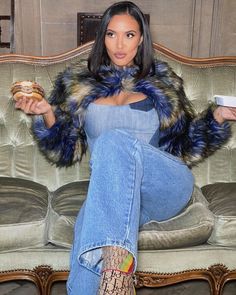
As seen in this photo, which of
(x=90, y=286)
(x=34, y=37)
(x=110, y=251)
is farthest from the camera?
(x=34, y=37)

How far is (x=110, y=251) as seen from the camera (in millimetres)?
1104

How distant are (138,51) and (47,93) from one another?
445 mm

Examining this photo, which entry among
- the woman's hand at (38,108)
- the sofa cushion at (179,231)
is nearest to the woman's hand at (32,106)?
the woman's hand at (38,108)

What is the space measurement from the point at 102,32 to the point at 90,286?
93cm

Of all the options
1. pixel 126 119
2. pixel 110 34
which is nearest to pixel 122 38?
pixel 110 34

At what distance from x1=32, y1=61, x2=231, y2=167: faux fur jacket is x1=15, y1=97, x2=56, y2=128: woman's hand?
0.08ft

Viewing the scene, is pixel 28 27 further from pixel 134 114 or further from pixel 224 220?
pixel 224 220

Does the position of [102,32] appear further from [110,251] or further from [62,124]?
[110,251]

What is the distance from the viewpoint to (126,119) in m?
1.63

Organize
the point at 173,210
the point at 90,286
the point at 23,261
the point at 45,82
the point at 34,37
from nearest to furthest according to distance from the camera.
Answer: the point at 90,286
the point at 173,210
the point at 23,261
the point at 45,82
the point at 34,37

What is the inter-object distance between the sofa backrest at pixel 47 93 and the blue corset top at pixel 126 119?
32 centimetres

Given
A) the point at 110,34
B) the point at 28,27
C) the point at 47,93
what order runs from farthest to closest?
the point at 28,27 < the point at 47,93 < the point at 110,34

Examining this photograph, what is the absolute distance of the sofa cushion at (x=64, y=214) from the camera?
1524 mm

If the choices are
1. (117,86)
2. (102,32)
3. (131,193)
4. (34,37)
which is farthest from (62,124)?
(34,37)
